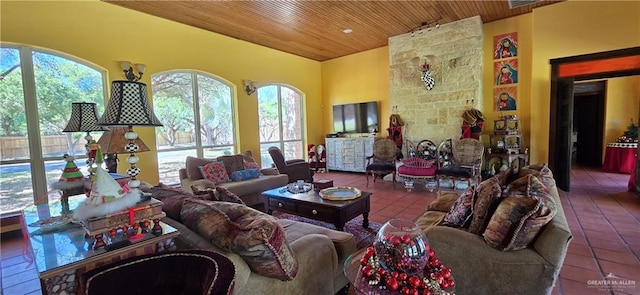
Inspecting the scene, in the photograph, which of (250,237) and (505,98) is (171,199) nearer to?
(250,237)

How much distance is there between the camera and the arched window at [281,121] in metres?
6.74

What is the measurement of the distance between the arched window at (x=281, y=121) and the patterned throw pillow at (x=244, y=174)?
2.16 metres

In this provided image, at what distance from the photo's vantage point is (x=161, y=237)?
1.33 meters

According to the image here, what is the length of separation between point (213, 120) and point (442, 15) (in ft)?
15.2

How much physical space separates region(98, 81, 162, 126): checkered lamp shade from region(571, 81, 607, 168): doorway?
344 inches

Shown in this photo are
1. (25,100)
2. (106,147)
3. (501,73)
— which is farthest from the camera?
(501,73)

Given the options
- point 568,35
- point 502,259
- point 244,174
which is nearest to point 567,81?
→ point 568,35

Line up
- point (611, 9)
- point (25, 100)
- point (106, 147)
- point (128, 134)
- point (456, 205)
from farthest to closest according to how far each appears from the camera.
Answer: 1. point (611, 9)
2. point (25, 100)
3. point (106, 147)
4. point (456, 205)
5. point (128, 134)

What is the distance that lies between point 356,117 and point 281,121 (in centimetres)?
189

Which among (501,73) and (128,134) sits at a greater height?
(501,73)

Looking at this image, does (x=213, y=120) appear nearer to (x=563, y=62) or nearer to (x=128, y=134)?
(x=128, y=134)

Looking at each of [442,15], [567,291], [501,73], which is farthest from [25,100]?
[501,73]

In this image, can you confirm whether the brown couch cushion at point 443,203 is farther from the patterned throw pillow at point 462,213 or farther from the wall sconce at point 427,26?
the wall sconce at point 427,26

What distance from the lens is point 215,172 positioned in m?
4.29
